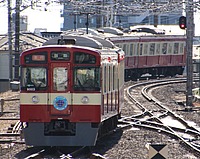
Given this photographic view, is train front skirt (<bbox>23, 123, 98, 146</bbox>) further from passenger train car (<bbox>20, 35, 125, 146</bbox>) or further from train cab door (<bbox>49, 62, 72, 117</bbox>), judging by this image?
train cab door (<bbox>49, 62, 72, 117</bbox>)

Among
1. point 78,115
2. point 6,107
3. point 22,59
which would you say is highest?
point 22,59

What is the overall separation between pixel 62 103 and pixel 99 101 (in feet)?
2.24

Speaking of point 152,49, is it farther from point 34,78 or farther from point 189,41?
point 34,78

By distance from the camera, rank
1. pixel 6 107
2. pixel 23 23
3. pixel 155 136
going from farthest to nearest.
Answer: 1. pixel 23 23
2. pixel 6 107
3. pixel 155 136

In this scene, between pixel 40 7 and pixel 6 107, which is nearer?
pixel 6 107

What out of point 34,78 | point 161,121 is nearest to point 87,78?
A: point 34,78

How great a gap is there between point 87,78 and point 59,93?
23.3 inches

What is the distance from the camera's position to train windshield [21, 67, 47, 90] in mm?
11836

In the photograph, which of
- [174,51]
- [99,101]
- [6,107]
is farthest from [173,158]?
[174,51]

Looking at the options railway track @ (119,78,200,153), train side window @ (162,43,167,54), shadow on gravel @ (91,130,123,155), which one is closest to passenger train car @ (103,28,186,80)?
train side window @ (162,43,167,54)

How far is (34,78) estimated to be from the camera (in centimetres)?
1188

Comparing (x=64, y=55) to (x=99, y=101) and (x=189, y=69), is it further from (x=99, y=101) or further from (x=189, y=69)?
(x=189, y=69)

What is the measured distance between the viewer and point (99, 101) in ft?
38.7

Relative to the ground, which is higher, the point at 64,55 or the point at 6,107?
the point at 64,55
